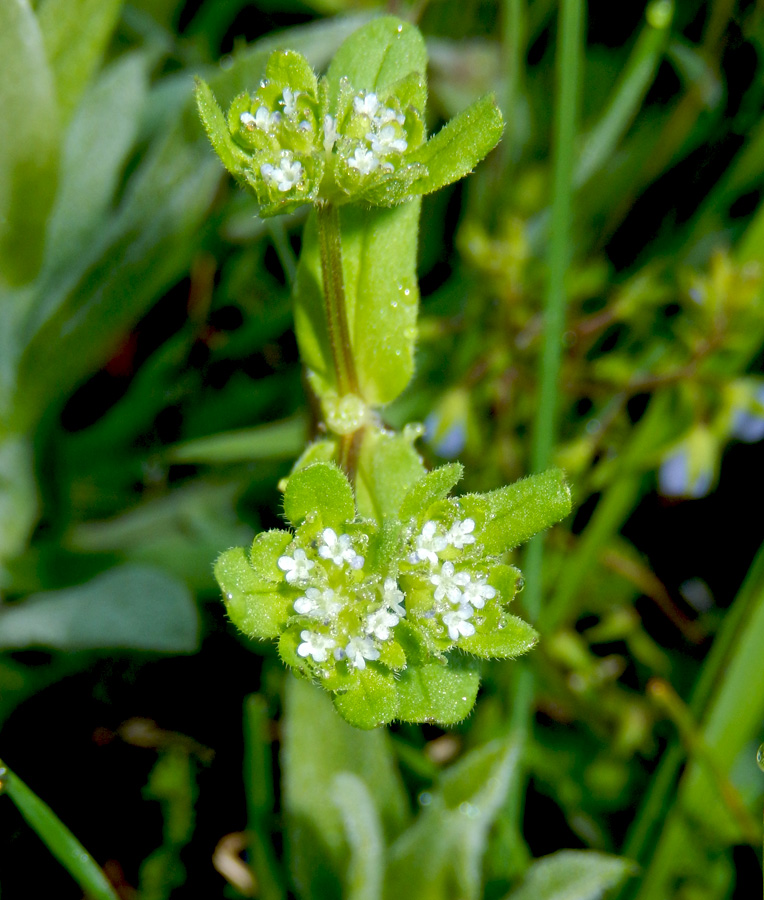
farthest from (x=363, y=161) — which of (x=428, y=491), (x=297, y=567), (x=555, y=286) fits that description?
(x=555, y=286)

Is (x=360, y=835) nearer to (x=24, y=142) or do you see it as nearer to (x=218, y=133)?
(x=218, y=133)

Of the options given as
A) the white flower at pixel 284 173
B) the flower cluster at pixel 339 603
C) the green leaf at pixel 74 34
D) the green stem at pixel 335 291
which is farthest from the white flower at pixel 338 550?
the green leaf at pixel 74 34

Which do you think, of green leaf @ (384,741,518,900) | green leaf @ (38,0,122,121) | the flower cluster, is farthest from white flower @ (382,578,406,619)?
green leaf @ (38,0,122,121)

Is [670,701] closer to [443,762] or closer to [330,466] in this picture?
[443,762]

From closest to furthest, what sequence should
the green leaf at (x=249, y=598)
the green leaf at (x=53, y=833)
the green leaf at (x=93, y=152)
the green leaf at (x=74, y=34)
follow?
the green leaf at (x=249, y=598) → the green leaf at (x=53, y=833) → the green leaf at (x=74, y=34) → the green leaf at (x=93, y=152)

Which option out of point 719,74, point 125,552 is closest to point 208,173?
point 125,552

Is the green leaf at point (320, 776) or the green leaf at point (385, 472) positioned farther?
the green leaf at point (320, 776)

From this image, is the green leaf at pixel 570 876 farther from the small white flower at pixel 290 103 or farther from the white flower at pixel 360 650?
the small white flower at pixel 290 103
